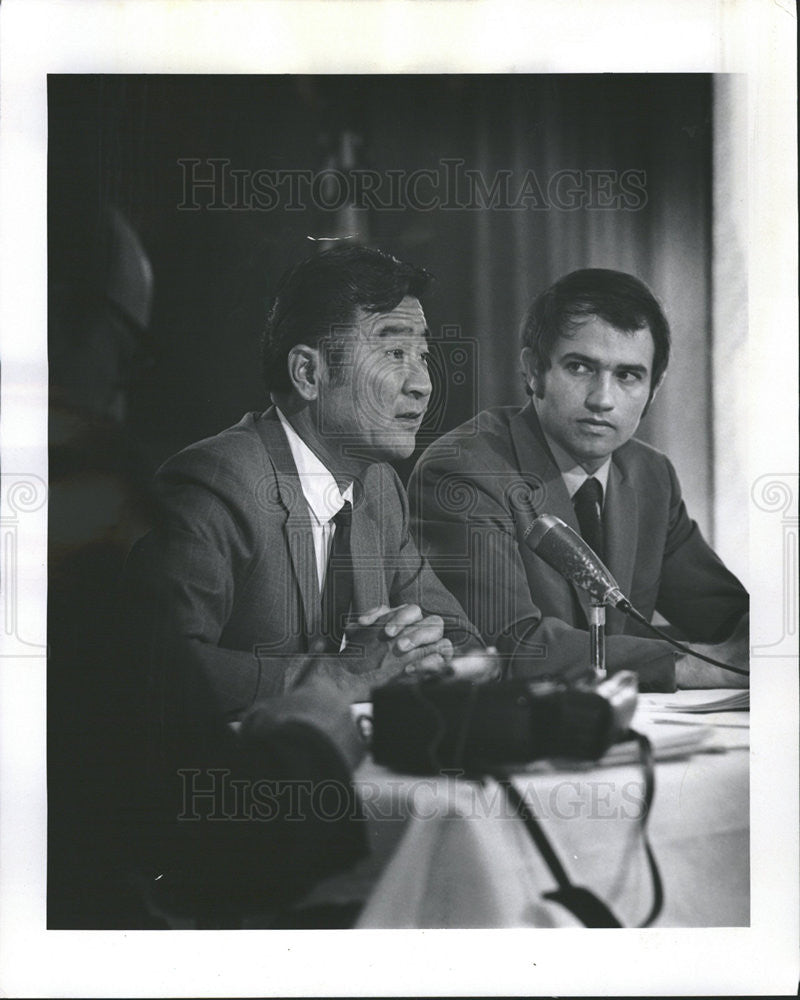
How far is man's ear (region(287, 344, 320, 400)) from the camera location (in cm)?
199

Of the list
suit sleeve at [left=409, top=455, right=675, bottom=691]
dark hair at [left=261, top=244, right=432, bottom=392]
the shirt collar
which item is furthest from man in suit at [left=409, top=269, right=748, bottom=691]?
dark hair at [left=261, top=244, right=432, bottom=392]

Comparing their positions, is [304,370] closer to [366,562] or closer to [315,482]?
[315,482]

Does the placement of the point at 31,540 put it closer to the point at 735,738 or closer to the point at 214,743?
the point at 214,743

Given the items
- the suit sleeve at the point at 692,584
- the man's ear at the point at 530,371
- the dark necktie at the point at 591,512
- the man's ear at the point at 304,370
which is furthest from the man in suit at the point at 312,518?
the suit sleeve at the point at 692,584

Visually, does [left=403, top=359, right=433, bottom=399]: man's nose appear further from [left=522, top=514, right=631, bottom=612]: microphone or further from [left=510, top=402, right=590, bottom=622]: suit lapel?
[left=522, top=514, right=631, bottom=612]: microphone

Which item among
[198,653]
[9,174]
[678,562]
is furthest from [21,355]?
[678,562]

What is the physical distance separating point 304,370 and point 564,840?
1032 millimetres

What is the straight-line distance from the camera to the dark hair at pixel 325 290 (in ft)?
6.49

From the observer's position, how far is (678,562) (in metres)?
2.00

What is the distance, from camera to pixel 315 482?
1.99m

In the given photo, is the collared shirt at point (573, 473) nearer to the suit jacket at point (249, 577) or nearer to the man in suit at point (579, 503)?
the man in suit at point (579, 503)

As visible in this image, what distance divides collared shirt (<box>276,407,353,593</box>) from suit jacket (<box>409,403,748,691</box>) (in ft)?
0.51

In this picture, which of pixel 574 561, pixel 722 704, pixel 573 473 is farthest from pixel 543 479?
pixel 722 704

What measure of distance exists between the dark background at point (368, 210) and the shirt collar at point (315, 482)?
4.0 inches
